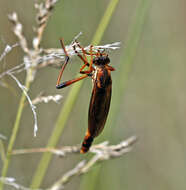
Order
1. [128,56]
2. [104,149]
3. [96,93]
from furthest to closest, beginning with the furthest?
1. [128,56]
2. [96,93]
3. [104,149]

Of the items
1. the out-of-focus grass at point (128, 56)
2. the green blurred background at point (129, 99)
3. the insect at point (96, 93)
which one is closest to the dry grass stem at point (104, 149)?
the insect at point (96, 93)

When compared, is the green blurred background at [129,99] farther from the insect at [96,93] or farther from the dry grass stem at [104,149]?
the dry grass stem at [104,149]

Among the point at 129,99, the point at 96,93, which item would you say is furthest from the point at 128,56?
the point at 129,99

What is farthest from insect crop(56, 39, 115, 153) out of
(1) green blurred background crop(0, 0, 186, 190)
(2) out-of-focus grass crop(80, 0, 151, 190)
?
(1) green blurred background crop(0, 0, 186, 190)

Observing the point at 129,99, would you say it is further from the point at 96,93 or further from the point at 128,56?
the point at 96,93

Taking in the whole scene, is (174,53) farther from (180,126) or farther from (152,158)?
(152,158)

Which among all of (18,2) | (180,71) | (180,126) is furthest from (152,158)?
(18,2)

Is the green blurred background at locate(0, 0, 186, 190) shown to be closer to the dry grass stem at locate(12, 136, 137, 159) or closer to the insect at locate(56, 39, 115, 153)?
the insect at locate(56, 39, 115, 153)

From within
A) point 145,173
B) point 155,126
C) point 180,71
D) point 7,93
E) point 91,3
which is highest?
point 91,3
